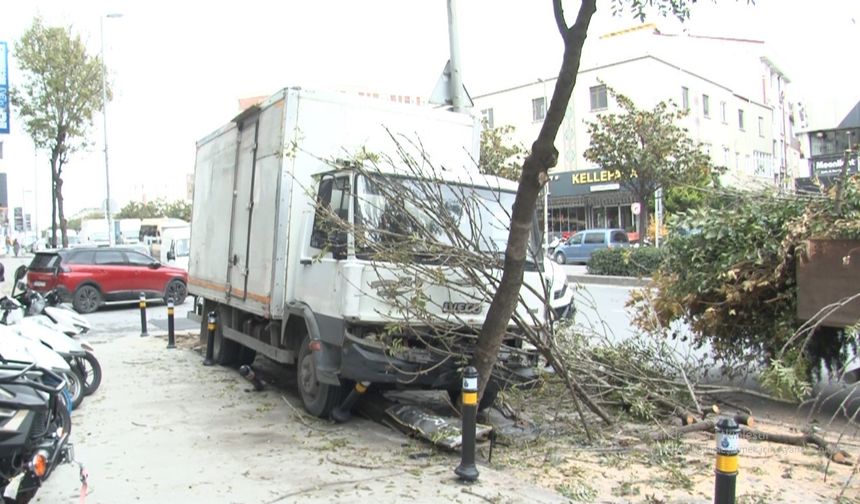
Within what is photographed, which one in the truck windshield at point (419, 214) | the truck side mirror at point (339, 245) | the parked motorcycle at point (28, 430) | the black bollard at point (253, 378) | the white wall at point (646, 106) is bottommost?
the black bollard at point (253, 378)

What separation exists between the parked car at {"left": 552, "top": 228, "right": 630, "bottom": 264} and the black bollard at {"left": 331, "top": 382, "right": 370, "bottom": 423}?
2464 centimetres

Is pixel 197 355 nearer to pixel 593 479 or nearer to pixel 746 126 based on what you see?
pixel 593 479

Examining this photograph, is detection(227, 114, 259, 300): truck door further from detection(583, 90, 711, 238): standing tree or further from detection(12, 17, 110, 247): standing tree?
detection(12, 17, 110, 247): standing tree

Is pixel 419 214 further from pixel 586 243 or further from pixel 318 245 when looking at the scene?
pixel 586 243

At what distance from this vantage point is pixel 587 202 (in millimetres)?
40969

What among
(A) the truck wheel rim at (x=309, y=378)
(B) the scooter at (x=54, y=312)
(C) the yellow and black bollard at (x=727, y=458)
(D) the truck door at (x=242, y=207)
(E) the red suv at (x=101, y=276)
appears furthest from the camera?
(E) the red suv at (x=101, y=276)

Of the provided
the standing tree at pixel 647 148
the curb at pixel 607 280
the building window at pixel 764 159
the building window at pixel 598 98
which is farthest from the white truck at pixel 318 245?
the building window at pixel 764 159

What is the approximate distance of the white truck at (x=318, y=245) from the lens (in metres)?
5.84

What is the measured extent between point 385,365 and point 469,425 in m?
1.15

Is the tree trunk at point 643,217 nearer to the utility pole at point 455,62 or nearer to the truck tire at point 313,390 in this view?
the utility pole at point 455,62

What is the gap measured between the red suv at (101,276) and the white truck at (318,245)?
9.69 meters

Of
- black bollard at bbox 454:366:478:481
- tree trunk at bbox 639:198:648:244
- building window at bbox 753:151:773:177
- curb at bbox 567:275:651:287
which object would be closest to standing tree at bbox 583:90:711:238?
tree trunk at bbox 639:198:648:244

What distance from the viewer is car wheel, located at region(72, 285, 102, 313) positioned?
17.3 m

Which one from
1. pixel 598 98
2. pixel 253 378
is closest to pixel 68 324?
pixel 253 378
